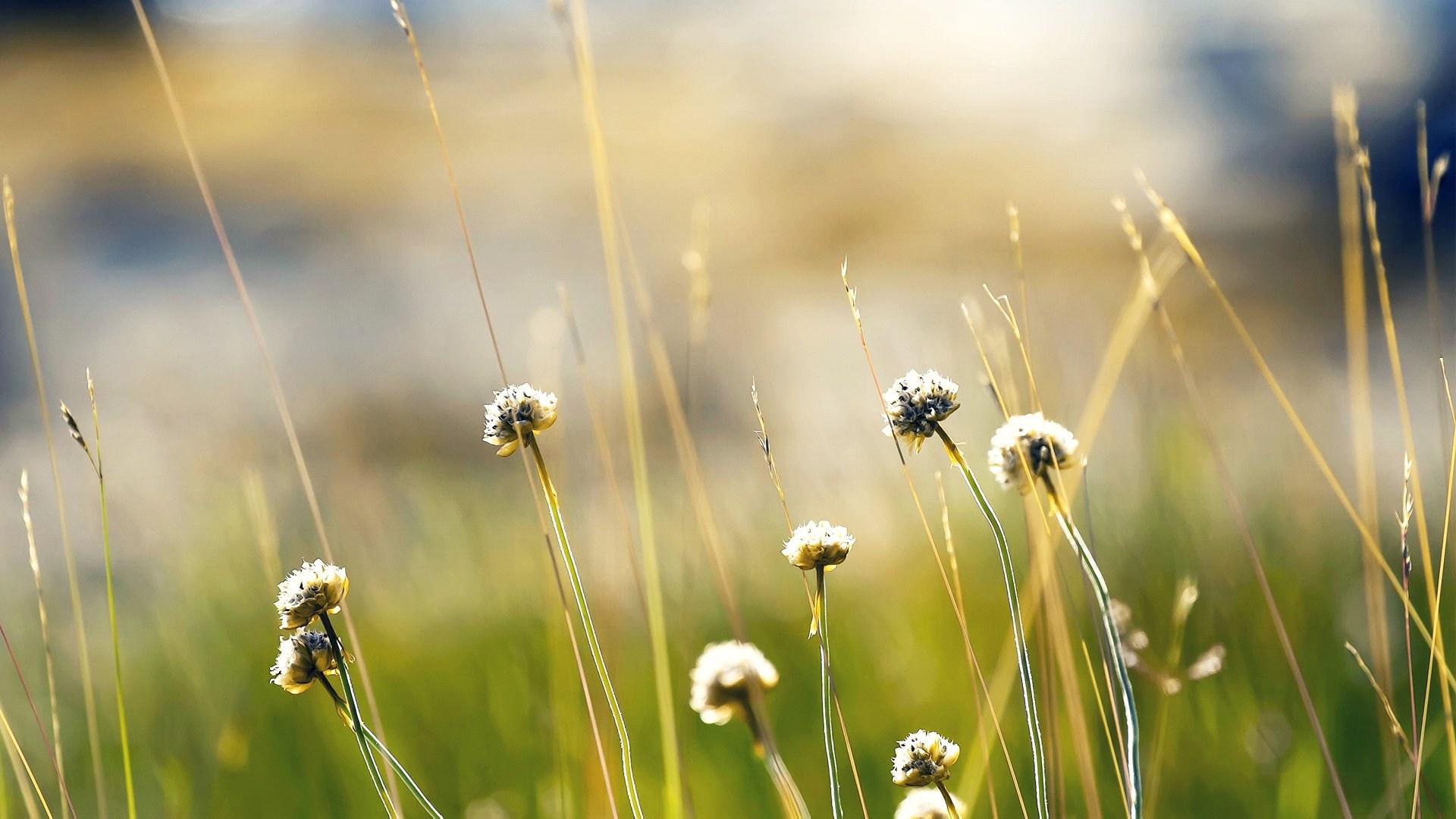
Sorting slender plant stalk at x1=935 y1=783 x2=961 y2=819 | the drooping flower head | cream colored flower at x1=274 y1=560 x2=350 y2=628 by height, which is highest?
the drooping flower head

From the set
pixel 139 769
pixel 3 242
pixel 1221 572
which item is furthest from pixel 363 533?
pixel 3 242

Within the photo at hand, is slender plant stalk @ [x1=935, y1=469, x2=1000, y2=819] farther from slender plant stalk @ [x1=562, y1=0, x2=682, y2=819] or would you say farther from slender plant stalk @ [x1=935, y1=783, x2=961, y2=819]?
slender plant stalk @ [x1=562, y1=0, x2=682, y2=819]

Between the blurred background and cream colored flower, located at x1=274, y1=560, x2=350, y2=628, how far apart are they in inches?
19.2

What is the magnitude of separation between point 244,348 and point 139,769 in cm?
170

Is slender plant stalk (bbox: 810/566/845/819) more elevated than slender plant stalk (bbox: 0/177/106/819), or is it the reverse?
slender plant stalk (bbox: 0/177/106/819)

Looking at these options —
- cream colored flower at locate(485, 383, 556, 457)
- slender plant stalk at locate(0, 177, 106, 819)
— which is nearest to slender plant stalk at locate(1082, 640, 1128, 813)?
cream colored flower at locate(485, 383, 556, 457)

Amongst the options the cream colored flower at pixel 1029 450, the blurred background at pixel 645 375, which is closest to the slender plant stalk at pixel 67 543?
the blurred background at pixel 645 375

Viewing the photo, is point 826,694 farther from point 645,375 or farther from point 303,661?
point 645,375

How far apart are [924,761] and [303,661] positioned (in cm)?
44

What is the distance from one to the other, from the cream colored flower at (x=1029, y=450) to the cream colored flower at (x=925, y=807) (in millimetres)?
233

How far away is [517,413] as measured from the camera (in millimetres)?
849

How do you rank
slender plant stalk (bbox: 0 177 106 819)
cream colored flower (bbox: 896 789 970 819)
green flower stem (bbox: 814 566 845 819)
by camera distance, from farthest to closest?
slender plant stalk (bbox: 0 177 106 819), cream colored flower (bbox: 896 789 970 819), green flower stem (bbox: 814 566 845 819)

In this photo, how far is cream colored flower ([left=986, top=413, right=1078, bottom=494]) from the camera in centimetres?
77

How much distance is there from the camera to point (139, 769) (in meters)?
1.58
